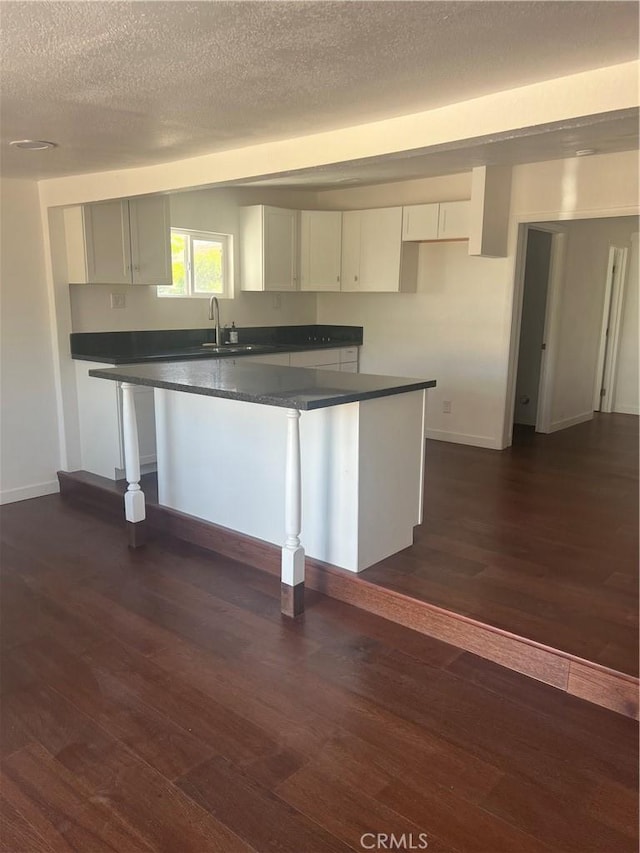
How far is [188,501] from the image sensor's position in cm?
385

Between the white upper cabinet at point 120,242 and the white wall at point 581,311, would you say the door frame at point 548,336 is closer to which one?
the white wall at point 581,311

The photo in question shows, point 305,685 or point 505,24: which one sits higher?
point 505,24

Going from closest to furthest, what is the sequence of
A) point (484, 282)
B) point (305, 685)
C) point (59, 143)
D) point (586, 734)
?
point (586, 734) → point (305, 685) → point (59, 143) → point (484, 282)

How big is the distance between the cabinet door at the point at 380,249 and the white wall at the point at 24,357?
8.92 feet

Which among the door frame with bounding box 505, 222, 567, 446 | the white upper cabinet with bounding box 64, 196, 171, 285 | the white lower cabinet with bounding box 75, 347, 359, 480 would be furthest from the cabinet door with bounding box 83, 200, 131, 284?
the door frame with bounding box 505, 222, 567, 446

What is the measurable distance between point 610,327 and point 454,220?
286 centimetres

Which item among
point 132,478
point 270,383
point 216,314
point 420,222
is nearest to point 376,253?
point 420,222

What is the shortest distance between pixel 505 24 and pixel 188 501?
2.94 m

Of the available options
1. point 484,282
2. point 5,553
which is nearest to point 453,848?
point 5,553

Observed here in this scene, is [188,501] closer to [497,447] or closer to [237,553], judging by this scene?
[237,553]

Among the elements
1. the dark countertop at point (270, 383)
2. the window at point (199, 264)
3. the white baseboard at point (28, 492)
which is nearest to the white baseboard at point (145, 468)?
the white baseboard at point (28, 492)

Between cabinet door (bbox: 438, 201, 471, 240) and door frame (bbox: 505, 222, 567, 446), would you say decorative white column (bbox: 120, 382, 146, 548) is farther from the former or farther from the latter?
door frame (bbox: 505, 222, 567, 446)

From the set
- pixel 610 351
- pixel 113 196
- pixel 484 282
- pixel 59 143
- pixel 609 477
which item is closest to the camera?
pixel 59 143

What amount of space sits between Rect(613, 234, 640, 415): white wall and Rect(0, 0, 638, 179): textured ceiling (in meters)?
5.50
